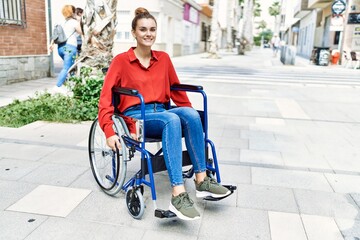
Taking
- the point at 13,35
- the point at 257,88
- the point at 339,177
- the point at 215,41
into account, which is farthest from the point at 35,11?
the point at 215,41

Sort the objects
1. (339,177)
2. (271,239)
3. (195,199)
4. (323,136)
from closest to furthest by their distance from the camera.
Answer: (271,239) < (195,199) < (339,177) < (323,136)

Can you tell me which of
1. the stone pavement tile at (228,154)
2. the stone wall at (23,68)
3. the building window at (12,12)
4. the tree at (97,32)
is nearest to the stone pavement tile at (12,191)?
the stone pavement tile at (228,154)

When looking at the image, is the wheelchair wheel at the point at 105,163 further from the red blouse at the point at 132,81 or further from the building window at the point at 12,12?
the building window at the point at 12,12

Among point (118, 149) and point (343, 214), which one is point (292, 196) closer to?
point (343, 214)

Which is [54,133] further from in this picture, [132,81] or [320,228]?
[320,228]

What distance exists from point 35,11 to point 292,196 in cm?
890

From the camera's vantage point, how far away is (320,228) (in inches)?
101

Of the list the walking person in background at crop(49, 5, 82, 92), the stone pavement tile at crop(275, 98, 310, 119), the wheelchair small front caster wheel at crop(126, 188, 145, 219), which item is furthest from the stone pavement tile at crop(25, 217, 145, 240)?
the walking person in background at crop(49, 5, 82, 92)

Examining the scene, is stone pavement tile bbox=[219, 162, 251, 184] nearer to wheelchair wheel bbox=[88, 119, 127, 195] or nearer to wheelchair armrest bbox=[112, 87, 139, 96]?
wheelchair wheel bbox=[88, 119, 127, 195]

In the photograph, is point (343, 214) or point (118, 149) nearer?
point (118, 149)

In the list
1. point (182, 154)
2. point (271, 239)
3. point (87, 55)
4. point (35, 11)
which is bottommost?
point (271, 239)

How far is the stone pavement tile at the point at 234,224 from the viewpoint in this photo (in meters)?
2.45

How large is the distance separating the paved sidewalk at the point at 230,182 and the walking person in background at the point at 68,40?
2673 mm

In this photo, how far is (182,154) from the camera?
269 cm
